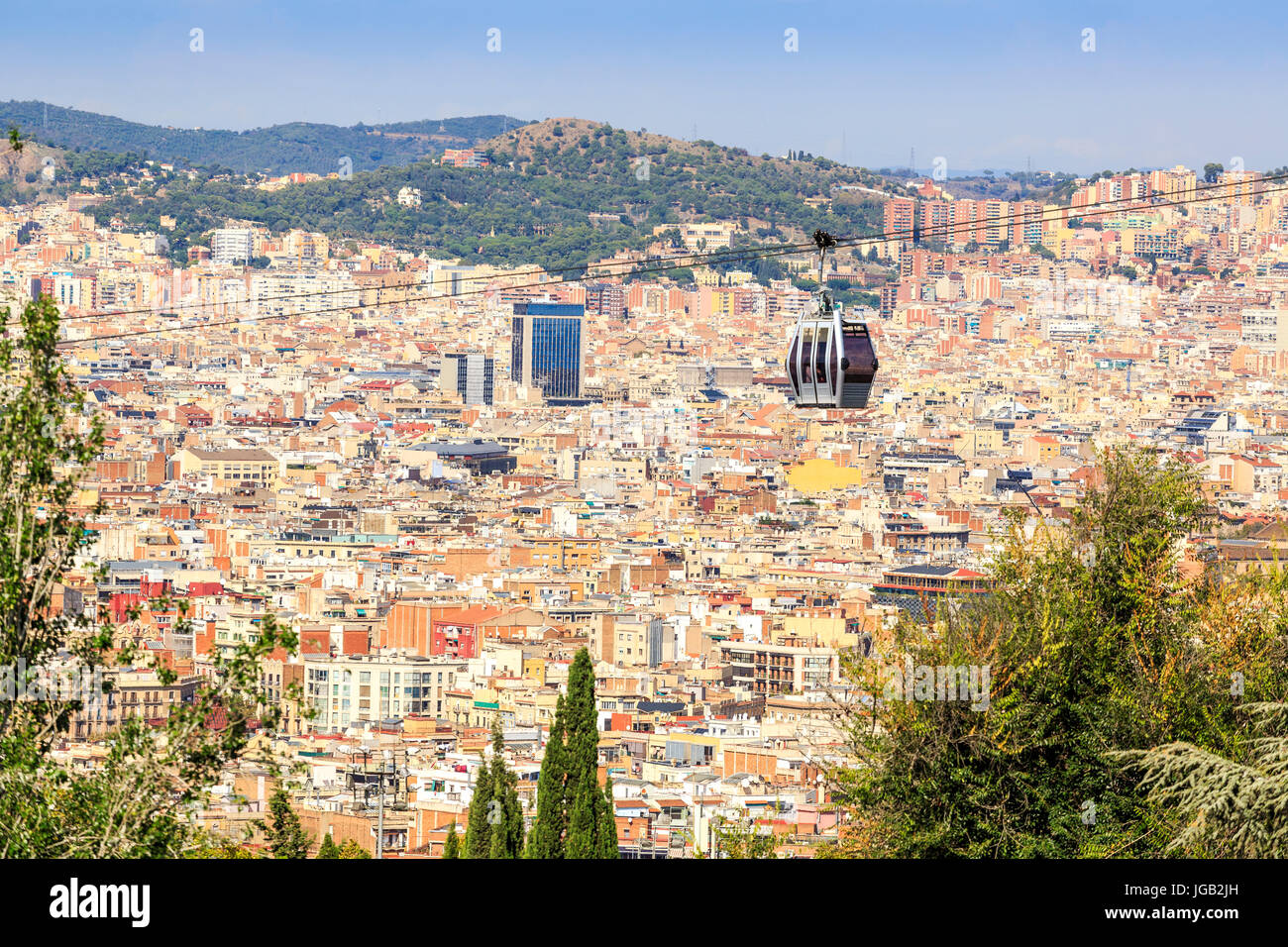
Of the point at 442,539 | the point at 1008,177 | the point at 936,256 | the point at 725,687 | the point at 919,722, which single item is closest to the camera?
the point at 919,722

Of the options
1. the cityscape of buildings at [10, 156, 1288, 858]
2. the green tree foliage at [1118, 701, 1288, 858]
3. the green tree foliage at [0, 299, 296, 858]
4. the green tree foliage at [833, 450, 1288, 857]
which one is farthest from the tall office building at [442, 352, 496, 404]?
the green tree foliage at [1118, 701, 1288, 858]

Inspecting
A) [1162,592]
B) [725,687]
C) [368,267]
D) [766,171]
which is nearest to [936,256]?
[766,171]

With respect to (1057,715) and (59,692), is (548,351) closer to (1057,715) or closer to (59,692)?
(1057,715)

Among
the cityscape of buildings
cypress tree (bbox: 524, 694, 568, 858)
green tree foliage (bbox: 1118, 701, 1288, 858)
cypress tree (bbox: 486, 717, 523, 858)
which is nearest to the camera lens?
green tree foliage (bbox: 1118, 701, 1288, 858)

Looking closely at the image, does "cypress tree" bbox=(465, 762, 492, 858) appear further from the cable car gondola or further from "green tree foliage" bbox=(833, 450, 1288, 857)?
the cable car gondola

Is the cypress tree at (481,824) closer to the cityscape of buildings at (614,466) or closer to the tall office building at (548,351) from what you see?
the cityscape of buildings at (614,466)

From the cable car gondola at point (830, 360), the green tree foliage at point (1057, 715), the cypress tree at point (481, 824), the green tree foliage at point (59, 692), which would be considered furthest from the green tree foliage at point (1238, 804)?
the cypress tree at point (481, 824)
